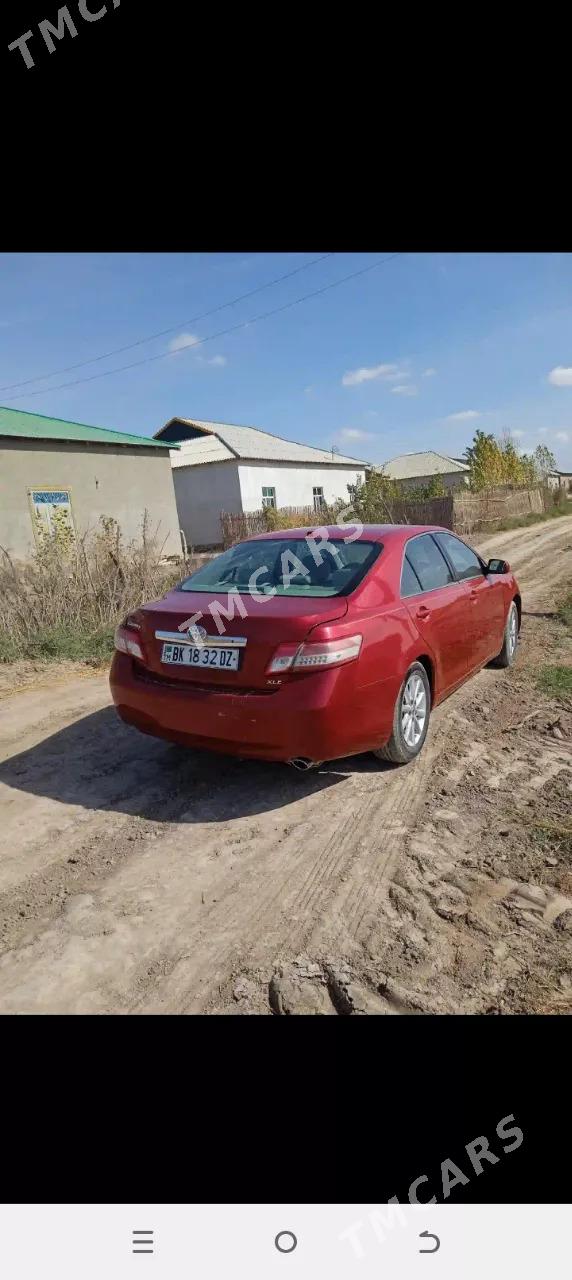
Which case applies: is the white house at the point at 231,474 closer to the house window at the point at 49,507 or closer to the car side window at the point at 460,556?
the house window at the point at 49,507

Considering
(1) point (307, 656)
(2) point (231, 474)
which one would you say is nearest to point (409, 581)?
(1) point (307, 656)

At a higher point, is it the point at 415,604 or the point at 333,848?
the point at 415,604

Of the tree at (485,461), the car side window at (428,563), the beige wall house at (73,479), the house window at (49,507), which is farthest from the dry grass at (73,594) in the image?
the tree at (485,461)

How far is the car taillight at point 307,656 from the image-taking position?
3.37 m

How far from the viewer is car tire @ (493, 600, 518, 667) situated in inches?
241

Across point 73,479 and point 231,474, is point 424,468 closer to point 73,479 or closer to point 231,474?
point 231,474
